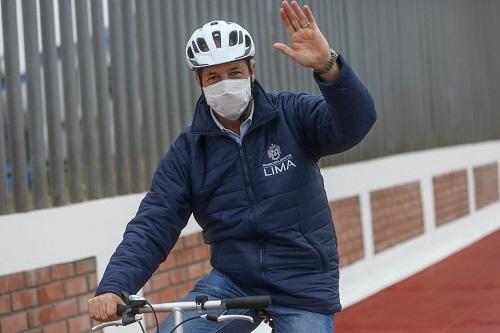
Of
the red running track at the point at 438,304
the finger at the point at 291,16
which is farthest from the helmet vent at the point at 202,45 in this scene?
the red running track at the point at 438,304

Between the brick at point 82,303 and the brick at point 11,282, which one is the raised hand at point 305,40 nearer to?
the brick at point 11,282

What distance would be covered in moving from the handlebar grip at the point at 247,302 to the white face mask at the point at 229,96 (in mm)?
847

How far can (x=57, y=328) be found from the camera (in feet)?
20.0

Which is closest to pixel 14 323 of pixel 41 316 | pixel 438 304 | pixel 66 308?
pixel 41 316

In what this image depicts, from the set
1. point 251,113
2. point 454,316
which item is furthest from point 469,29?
point 251,113

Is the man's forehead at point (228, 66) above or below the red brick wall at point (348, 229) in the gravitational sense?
above

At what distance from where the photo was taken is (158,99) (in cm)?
739

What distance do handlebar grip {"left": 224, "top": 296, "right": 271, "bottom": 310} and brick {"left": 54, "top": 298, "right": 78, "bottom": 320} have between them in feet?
9.58

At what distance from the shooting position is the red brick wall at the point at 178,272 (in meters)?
7.12

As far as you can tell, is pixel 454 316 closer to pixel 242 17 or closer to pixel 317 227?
pixel 242 17

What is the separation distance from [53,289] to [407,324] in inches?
141

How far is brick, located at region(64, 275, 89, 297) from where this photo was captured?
6.21 metres

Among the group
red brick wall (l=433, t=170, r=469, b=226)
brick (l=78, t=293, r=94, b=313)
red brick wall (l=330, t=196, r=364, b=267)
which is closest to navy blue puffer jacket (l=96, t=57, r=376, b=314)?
brick (l=78, t=293, r=94, b=313)

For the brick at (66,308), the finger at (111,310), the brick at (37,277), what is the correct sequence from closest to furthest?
1. the finger at (111,310)
2. the brick at (37,277)
3. the brick at (66,308)
